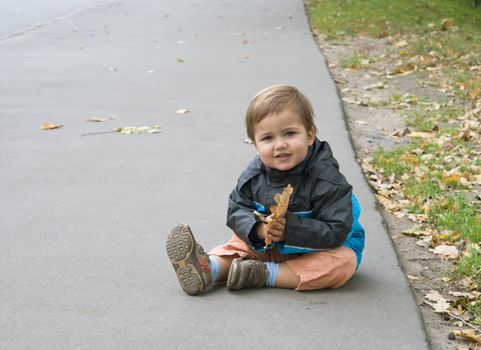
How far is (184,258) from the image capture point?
385cm

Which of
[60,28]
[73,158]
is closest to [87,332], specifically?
[73,158]

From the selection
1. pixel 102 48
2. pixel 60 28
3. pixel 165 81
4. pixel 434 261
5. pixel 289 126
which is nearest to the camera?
pixel 289 126

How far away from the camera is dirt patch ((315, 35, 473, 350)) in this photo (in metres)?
3.95

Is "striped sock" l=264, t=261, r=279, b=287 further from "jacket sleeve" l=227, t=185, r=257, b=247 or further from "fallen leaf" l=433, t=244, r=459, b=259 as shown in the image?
"fallen leaf" l=433, t=244, r=459, b=259

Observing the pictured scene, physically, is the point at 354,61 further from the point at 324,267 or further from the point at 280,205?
the point at 280,205

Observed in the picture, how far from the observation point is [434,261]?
4.43 m

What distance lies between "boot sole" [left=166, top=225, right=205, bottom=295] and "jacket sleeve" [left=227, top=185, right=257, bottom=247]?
261 mm

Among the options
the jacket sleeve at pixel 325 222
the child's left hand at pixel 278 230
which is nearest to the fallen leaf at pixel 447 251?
the jacket sleeve at pixel 325 222

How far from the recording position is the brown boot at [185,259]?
383 cm

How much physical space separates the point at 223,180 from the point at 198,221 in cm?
94

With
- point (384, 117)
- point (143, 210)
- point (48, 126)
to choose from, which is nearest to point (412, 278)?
point (143, 210)

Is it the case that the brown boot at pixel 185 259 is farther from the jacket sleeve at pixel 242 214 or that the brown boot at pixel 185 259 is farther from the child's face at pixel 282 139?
the child's face at pixel 282 139

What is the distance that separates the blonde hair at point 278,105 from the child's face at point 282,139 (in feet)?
0.07

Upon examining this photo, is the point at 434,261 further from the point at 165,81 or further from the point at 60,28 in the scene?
the point at 60,28
